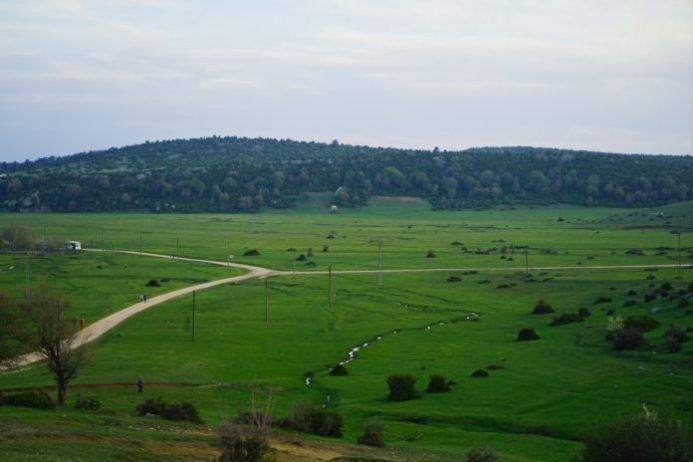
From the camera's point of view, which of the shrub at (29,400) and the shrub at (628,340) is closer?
the shrub at (29,400)

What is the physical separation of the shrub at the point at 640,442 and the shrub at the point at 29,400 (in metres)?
21.8

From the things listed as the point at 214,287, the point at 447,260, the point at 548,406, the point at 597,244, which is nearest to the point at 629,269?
the point at 447,260

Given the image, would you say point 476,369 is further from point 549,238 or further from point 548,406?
point 549,238

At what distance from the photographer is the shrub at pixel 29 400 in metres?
38.5

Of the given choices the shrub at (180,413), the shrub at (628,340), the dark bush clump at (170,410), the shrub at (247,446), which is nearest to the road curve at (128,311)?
the dark bush clump at (170,410)

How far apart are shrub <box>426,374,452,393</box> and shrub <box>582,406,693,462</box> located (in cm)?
1788

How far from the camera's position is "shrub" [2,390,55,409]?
3853cm

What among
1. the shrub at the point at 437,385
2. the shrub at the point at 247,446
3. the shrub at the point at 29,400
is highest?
the shrub at the point at 247,446

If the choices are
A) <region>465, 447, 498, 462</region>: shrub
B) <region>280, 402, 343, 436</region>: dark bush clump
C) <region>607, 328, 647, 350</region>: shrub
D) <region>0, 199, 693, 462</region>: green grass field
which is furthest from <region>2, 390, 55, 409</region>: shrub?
<region>607, 328, 647, 350</region>: shrub

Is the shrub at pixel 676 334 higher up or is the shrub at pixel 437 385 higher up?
the shrub at pixel 676 334

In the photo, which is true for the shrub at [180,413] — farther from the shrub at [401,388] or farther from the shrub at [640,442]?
the shrub at [640,442]

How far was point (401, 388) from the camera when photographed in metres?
48.2

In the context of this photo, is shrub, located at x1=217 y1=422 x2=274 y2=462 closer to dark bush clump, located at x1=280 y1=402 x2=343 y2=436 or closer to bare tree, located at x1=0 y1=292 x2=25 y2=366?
dark bush clump, located at x1=280 y1=402 x2=343 y2=436

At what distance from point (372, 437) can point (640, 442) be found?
10.5 m
